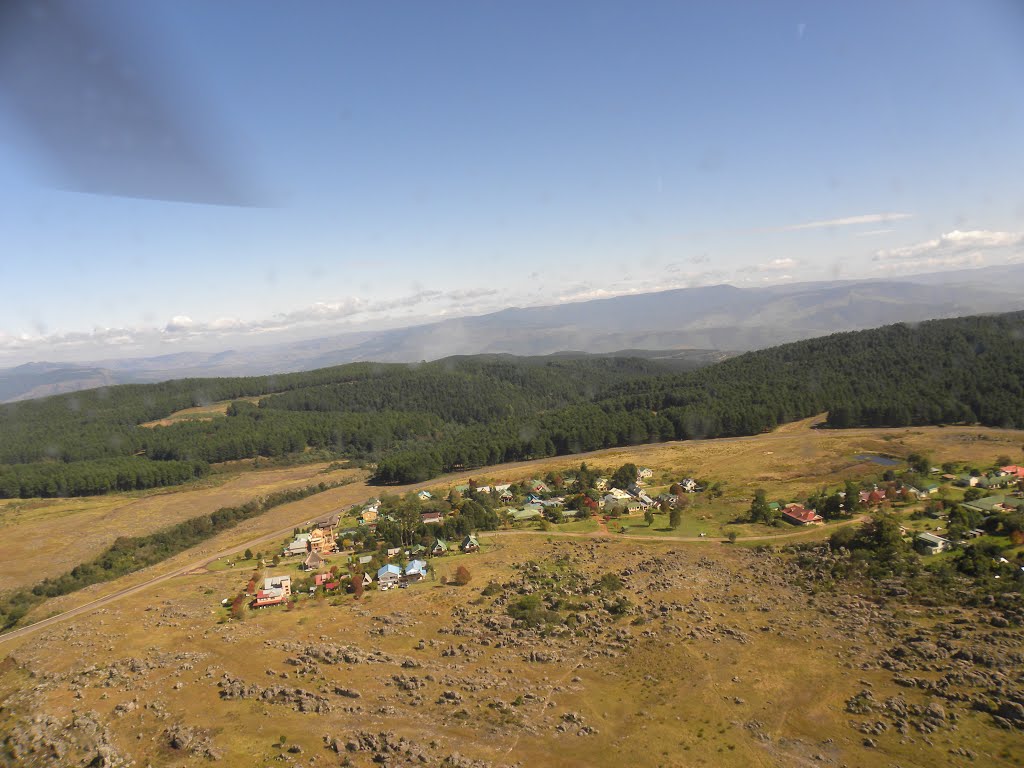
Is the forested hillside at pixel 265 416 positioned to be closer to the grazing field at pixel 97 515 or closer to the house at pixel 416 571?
the grazing field at pixel 97 515

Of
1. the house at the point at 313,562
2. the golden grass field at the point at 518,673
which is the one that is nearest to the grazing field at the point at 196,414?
the golden grass field at the point at 518,673

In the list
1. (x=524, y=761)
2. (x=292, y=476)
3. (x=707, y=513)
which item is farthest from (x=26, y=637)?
(x=292, y=476)

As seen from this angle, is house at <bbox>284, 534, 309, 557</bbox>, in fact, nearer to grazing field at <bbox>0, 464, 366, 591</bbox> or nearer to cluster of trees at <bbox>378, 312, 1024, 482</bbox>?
grazing field at <bbox>0, 464, 366, 591</bbox>

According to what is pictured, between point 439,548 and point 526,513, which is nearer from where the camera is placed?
point 439,548

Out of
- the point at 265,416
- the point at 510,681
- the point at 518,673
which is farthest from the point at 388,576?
the point at 265,416

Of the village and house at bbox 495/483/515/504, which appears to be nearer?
the village

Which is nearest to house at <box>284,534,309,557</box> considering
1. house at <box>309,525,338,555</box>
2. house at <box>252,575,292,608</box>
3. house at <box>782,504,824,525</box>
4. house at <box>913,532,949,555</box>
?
house at <box>309,525,338,555</box>

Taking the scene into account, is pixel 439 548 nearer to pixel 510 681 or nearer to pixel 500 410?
pixel 510 681
